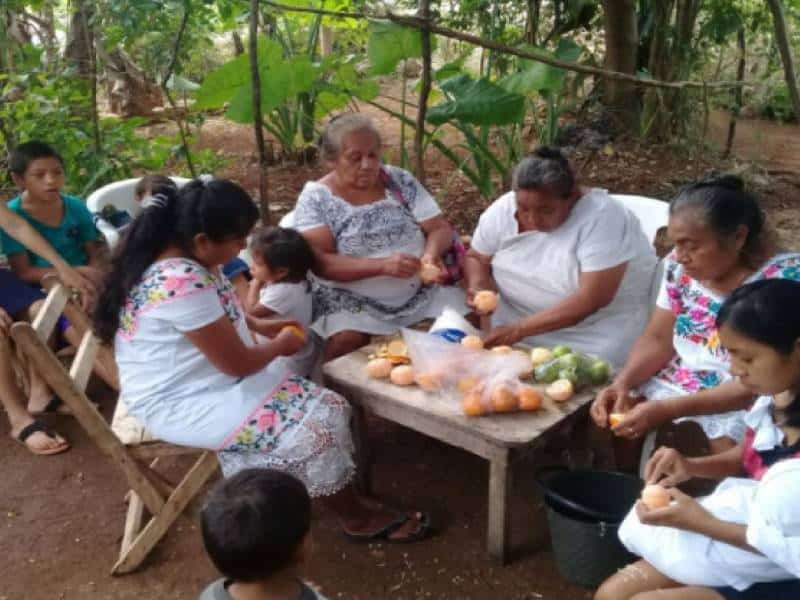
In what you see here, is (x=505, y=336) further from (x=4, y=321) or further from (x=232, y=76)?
(x=232, y=76)

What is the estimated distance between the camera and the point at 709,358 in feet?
8.80

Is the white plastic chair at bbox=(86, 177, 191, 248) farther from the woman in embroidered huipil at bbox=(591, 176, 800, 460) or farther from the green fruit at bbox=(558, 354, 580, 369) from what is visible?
the woman in embroidered huipil at bbox=(591, 176, 800, 460)

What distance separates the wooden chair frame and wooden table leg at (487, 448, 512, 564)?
96 centimetres

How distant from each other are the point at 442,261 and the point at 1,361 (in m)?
2.10

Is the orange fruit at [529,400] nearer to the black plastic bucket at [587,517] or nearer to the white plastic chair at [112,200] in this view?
the black plastic bucket at [587,517]

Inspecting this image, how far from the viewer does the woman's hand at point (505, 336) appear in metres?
3.08

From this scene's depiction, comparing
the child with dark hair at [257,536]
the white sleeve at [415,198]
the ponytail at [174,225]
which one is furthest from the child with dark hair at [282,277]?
the child with dark hair at [257,536]

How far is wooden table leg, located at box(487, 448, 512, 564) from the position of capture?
2.57m

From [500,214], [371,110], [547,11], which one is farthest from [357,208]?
[371,110]

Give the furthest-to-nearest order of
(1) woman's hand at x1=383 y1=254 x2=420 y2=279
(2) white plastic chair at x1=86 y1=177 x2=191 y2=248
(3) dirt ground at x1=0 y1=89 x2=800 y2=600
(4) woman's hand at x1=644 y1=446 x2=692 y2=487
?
(2) white plastic chair at x1=86 y1=177 x2=191 y2=248
(1) woman's hand at x1=383 y1=254 x2=420 y2=279
(3) dirt ground at x1=0 y1=89 x2=800 y2=600
(4) woman's hand at x1=644 y1=446 x2=692 y2=487

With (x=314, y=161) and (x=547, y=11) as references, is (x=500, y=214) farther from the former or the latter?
(x=547, y=11)

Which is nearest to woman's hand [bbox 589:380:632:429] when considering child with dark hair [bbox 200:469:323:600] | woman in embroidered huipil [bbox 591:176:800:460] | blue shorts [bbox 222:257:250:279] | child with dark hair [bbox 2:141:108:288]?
woman in embroidered huipil [bbox 591:176:800:460]

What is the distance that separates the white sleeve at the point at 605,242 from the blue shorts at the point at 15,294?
100 inches

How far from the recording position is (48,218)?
393 cm
